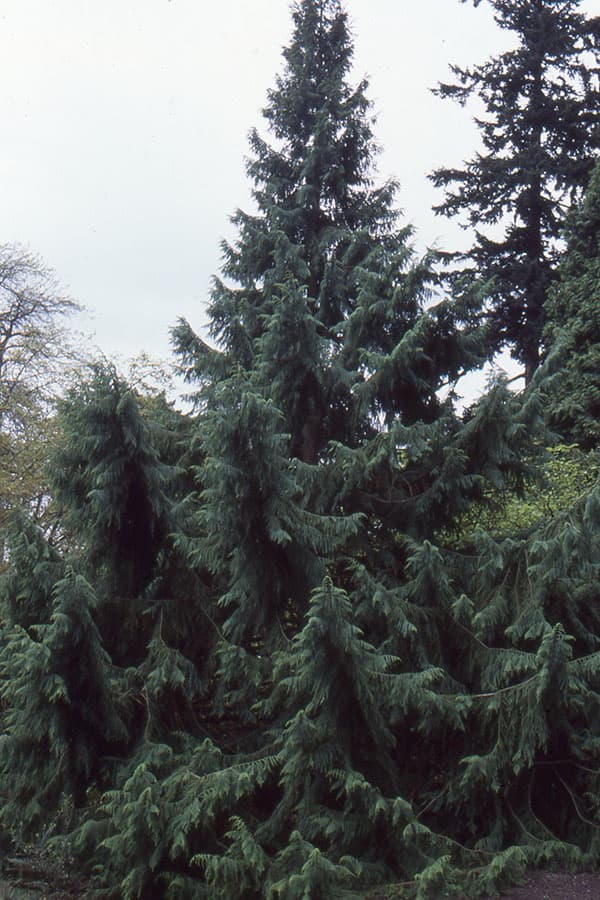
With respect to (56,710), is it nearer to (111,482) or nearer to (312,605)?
(111,482)

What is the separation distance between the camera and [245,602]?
6859mm

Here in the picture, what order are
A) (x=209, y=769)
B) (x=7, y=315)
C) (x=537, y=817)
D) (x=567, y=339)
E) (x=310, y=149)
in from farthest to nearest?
(x=7, y=315) < (x=310, y=149) < (x=567, y=339) < (x=537, y=817) < (x=209, y=769)

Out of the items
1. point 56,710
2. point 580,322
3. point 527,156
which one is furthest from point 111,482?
point 527,156

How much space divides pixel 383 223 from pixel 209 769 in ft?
21.6

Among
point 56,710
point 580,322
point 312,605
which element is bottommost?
point 56,710

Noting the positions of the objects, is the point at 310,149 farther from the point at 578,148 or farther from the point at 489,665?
the point at 578,148

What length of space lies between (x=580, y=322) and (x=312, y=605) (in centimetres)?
1013

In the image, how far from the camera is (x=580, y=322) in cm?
1477

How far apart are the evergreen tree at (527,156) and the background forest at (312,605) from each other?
8.85 meters

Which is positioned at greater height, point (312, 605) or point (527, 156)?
point (527, 156)

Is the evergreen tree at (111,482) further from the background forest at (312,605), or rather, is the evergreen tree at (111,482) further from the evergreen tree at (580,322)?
the evergreen tree at (580,322)

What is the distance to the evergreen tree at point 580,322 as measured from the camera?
14320 mm

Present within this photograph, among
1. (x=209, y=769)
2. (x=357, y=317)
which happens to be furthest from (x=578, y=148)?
(x=209, y=769)

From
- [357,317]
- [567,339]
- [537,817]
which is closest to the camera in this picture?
[537,817]
